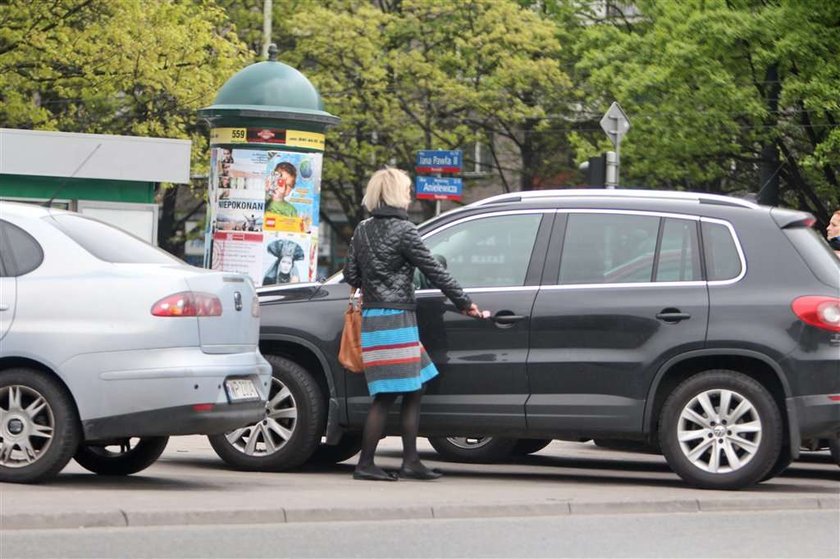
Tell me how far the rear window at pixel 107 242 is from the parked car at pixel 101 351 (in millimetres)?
27

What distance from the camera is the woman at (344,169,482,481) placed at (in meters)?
10.2

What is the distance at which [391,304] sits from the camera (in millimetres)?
10195

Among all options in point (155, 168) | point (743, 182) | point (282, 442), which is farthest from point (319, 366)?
point (743, 182)

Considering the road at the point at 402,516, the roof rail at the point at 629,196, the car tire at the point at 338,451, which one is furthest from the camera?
the car tire at the point at 338,451

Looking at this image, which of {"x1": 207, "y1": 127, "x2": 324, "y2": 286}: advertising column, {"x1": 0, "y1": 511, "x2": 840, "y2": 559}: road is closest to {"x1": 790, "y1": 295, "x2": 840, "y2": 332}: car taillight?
{"x1": 0, "y1": 511, "x2": 840, "y2": 559}: road

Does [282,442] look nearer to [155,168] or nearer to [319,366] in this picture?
[319,366]

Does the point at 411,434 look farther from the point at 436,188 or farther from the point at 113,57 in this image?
the point at 113,57

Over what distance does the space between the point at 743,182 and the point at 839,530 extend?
3257 cm

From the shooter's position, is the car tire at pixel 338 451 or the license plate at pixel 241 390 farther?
the car tire at pixel 338 451

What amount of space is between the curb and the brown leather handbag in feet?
5.69

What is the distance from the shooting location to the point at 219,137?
1723 centimetres

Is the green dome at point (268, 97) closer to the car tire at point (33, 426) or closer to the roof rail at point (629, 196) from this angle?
the roof rail at point (629, 196)

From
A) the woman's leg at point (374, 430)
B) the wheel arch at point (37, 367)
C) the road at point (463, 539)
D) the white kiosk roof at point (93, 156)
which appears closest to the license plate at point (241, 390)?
Result: the wheel arch at point (37, 367)

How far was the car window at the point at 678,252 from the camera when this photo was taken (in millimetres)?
10352
